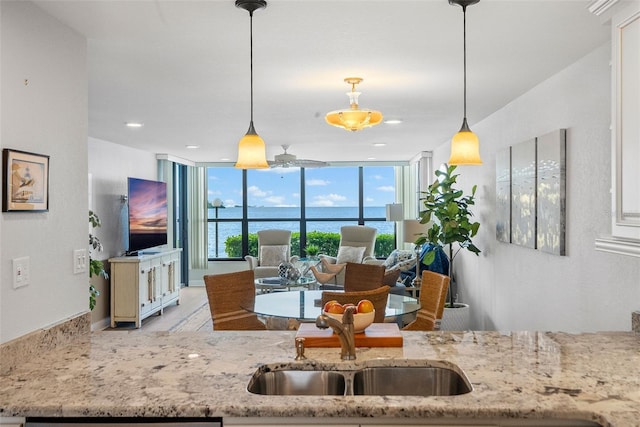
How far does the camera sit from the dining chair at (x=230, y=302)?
12.5 feet

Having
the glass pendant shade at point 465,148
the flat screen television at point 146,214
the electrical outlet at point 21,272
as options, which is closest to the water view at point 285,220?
the flat screen television at point 146,214

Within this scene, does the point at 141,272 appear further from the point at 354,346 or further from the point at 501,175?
the point at 354,346

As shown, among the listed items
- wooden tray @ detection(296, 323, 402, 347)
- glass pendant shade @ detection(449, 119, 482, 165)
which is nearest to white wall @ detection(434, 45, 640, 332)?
glass pendant shade @ detection(449, 119, 482, 165)

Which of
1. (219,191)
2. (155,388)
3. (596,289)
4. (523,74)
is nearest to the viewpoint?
(155,388)

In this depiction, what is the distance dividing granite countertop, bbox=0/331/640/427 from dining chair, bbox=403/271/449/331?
96 cm

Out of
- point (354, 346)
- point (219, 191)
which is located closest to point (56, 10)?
point (354, 346)

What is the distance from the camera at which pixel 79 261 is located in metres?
2.54

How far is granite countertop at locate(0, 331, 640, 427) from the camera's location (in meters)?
1.60

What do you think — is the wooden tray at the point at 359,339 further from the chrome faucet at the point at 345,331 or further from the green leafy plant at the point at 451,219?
the green leafy plant at the point at 451,219

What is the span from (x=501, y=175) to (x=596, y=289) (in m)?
1.92

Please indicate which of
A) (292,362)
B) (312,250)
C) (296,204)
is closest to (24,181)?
(292,362)

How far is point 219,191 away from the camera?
11477mm

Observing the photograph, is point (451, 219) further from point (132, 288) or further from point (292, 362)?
A: point (132, 288)

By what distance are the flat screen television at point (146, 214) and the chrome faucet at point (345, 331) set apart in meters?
5.41
